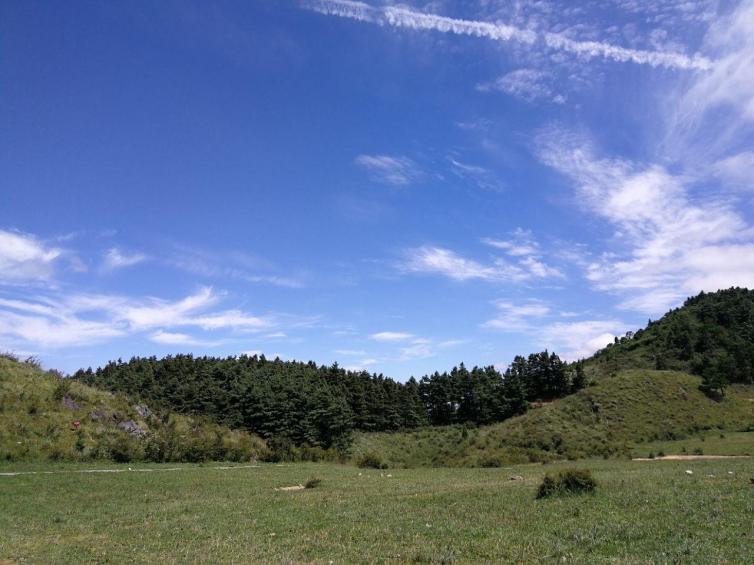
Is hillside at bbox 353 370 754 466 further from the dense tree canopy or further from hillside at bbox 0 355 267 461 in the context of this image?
hillside at bbox 0 355 267 461

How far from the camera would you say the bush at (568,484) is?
1977cm

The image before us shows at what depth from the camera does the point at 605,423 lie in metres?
75.1

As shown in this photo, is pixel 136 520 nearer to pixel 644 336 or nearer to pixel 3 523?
pixel 3 523

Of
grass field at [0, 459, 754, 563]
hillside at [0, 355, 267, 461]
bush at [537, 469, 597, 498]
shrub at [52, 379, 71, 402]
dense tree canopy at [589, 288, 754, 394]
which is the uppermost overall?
dense tree canopy at [589, 288, 754, 394]

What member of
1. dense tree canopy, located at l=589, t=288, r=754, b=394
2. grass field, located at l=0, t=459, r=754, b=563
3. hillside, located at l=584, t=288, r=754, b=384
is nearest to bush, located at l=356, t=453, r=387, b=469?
grass field, located at l=0, t=459, r=754, b=563

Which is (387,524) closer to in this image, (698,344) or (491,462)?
(491,462)

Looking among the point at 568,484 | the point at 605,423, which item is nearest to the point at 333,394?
the point at 605,423

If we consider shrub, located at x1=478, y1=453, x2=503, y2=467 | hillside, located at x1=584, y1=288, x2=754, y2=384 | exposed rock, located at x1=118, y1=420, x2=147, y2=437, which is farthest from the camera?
hillside, located at x1=584, y1=288, x2=754, y2=384

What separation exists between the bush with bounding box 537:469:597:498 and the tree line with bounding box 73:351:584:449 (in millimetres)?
70796

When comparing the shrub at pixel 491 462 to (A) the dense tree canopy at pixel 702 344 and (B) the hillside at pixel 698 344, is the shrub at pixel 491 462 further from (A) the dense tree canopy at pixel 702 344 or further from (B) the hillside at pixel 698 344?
(B) the hillside at pixel 698 344

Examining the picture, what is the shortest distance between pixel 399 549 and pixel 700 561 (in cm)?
645

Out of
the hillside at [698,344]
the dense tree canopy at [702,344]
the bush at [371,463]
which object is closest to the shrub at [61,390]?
the bush at [371,463]

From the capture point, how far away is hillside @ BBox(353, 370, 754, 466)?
69.8m

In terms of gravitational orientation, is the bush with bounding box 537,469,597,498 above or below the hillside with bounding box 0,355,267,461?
below
